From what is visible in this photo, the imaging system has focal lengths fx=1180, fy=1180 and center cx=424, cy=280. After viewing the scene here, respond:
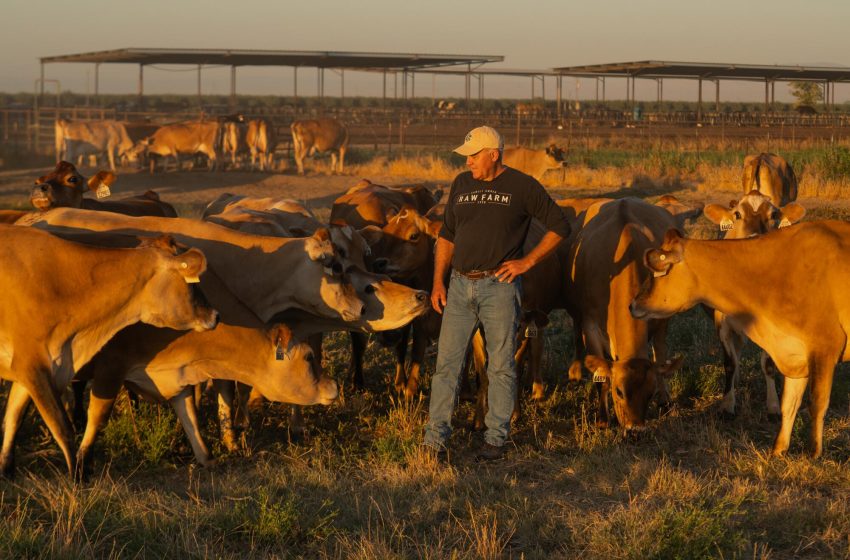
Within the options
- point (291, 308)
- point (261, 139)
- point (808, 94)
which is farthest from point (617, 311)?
point (808, 94)

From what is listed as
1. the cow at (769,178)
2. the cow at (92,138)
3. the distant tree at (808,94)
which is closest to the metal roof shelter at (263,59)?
the cow at (92,138)

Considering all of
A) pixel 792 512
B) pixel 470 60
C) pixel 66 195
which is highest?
pixel 470 60

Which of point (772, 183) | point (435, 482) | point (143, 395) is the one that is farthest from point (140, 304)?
point (772, 183)

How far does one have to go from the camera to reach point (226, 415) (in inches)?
324

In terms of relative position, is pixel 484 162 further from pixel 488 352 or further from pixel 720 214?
pixel 720 214

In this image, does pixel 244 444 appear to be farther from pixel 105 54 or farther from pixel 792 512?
pixel 105 54

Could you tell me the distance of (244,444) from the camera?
26.2 ft

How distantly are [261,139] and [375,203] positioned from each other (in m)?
23.9

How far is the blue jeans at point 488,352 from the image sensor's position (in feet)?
24.5

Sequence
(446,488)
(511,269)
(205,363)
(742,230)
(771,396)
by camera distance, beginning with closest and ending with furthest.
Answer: (446,488) → (511,269) → (205,363) → (771,396) → (742,230)

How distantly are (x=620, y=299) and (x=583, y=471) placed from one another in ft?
5.71

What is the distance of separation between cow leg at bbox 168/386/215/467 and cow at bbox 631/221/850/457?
3.01m

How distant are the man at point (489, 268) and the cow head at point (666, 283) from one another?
2.42 feet

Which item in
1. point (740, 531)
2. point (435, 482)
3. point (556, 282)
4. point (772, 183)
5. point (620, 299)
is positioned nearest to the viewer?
point (740, 531)
